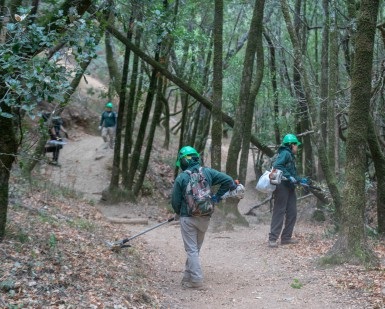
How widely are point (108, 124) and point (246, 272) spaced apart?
14.0 meters

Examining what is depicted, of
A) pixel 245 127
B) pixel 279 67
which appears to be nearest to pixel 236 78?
pixel 279 67

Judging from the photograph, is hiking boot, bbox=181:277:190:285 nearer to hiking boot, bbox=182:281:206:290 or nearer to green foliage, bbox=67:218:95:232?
hiking boot, bbox=182:281:206:290

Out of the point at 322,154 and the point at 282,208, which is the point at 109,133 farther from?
the point at 282,208

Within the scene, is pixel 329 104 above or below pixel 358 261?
above

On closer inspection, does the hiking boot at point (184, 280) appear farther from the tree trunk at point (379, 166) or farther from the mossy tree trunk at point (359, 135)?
the tree trunk at point (379, 166)

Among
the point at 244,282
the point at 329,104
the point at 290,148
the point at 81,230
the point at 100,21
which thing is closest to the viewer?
the point at 100,21

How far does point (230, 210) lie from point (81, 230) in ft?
16.3

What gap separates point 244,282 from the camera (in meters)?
8.20

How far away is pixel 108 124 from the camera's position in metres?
21.8

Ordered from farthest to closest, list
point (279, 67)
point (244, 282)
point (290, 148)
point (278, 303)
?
point (279, 67), point (290, 148), point (244, 282), point (278, 303)

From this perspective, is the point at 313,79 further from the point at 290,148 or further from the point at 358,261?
the point at 358,261

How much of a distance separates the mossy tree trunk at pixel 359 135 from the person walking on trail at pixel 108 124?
14.4 metres

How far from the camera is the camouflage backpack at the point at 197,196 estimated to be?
7.76 m

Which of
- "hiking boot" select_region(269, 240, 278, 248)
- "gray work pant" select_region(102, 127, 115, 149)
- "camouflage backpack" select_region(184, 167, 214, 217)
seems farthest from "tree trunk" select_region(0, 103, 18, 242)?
"gray work pant" select_region(102, 127, 115, 149)
